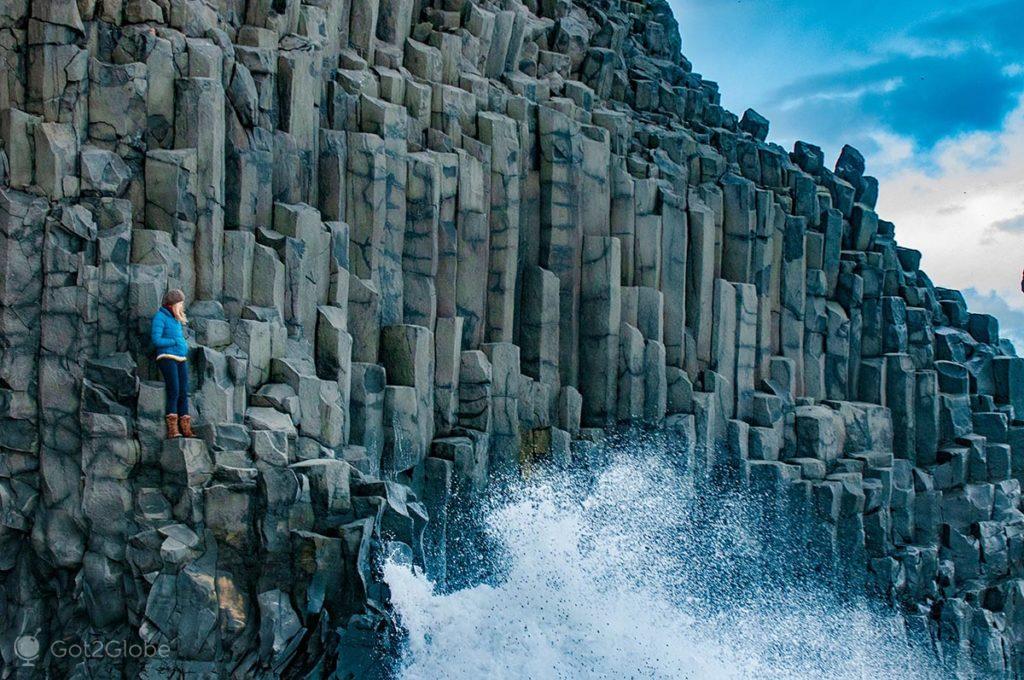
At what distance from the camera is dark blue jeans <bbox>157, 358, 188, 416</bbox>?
39.5ft

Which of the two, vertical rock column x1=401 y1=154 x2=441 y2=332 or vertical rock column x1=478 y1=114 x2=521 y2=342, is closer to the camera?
vertical rock column x1=401 y1=154 x2=441 y2=332

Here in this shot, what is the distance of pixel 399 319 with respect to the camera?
15656 millimetres

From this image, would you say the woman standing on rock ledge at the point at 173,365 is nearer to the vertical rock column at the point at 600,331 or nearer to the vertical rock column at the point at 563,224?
the vertical rock column at the point at 563,224

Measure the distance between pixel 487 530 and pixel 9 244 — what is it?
6802 millimetres

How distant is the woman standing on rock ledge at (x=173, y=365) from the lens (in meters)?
12.0

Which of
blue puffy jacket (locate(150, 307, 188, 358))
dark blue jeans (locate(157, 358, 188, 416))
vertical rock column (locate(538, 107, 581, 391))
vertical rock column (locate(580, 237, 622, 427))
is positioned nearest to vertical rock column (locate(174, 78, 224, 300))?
blue puffy jacket (locate(150, 307, 188, 358))

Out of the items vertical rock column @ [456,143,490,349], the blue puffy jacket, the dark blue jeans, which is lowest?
the dark blue jeans

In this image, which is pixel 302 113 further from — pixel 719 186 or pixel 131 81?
pixel 719 186

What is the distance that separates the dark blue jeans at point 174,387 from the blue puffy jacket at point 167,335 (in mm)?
107

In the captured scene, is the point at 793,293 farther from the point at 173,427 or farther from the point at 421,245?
the point at 173,427

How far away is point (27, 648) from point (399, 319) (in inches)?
230

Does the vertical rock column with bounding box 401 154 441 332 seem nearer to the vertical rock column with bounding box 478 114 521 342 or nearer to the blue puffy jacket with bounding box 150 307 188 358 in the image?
the vertical rock column with bounding box 478 114 521 342

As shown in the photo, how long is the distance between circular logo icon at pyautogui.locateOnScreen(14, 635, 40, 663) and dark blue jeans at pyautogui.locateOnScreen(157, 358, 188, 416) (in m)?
2.94

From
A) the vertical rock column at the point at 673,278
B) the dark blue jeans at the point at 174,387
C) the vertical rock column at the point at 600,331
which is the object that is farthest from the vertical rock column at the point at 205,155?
the vertical rock column at the point at 673,278
